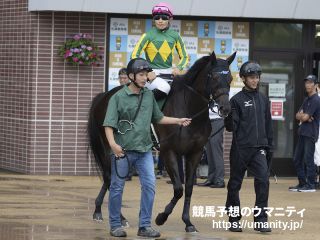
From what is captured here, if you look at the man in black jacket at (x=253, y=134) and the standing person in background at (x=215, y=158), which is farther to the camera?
the standing person in background at (x=215, y=158)

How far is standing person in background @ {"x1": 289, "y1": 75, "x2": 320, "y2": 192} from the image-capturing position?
1694 centimetres

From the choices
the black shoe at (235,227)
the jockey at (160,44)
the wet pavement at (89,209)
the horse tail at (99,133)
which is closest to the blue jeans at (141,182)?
the wet pavement at (89,209)

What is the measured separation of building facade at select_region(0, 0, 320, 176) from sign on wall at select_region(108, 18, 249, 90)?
Answer: 2cm

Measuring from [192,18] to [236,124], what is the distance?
287 inches

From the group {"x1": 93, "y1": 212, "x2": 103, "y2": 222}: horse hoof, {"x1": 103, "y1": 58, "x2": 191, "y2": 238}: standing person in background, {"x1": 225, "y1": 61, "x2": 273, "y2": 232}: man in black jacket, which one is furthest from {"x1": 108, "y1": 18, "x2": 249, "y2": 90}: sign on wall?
A: {"x1": 103, "y1": 58, "x2": 191, "y2": 238}: standing person in background

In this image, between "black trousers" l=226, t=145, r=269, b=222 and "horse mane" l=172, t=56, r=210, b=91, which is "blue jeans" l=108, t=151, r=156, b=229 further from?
"horse mane" l=172, t=56, r=210, b=91

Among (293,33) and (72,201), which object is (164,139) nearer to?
(72,201)

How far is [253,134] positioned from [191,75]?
1.08 meters

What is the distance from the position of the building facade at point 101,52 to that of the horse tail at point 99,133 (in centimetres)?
510

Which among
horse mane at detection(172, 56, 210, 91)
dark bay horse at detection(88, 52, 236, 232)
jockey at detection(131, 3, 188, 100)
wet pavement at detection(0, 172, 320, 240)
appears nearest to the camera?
wet pavement at detection(0, 172, 320, 240)

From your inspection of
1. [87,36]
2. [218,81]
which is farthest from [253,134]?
[87,36]

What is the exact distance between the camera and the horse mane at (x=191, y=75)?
478 inches

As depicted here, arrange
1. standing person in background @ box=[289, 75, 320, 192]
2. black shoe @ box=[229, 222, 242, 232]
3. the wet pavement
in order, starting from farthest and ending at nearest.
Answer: standing person in background @ box=[289, 75, 320, 192]
black shoe @ box=[229, 222, 242, 232]
the wet pavement

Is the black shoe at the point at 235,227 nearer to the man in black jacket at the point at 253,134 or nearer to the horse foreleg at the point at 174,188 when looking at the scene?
the man in black jacket at the point at 253,134
